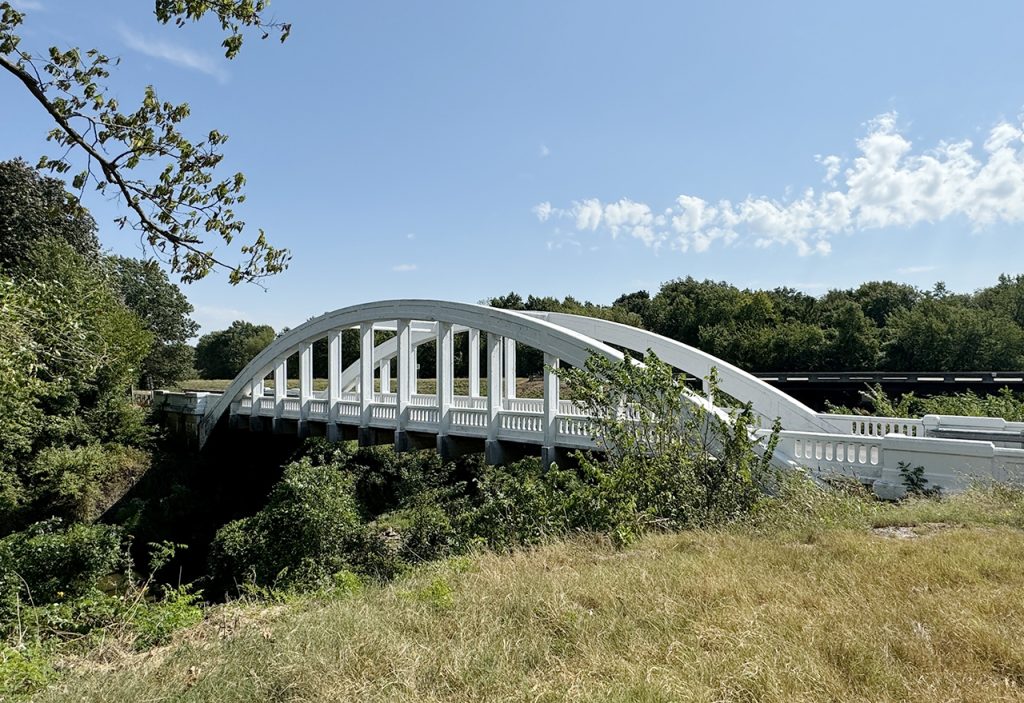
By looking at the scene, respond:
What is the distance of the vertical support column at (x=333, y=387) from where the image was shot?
20.4 meters

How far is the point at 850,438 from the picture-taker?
8.63 meters

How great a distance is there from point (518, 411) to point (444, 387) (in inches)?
110

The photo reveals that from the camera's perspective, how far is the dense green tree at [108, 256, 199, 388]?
40.2m

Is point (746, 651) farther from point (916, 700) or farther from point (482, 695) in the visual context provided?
point (482, 695)

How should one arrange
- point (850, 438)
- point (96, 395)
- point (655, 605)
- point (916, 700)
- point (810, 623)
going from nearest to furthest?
point (916, 700), point (810, 623), point (655, 605), point (850, 438), point (96, 395)

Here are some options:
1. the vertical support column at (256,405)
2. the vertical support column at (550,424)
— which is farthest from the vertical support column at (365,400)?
the vertical support column at (256,405)

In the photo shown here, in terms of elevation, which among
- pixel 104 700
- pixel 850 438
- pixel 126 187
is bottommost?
pixel 104 700

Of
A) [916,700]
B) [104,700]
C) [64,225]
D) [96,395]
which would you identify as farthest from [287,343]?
[916,700]

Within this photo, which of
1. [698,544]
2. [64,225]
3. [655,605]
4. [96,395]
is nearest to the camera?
[655,605]

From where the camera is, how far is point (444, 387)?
662 inches

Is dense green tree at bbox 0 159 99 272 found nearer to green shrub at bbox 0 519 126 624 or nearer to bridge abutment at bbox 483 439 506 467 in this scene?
green shrub at bbox 0 519 126 624

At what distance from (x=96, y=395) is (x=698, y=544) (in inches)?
901

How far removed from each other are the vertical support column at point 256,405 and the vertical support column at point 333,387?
5.33m

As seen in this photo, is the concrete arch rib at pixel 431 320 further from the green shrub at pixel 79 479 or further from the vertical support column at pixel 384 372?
the green shrub at pixel 79 479
